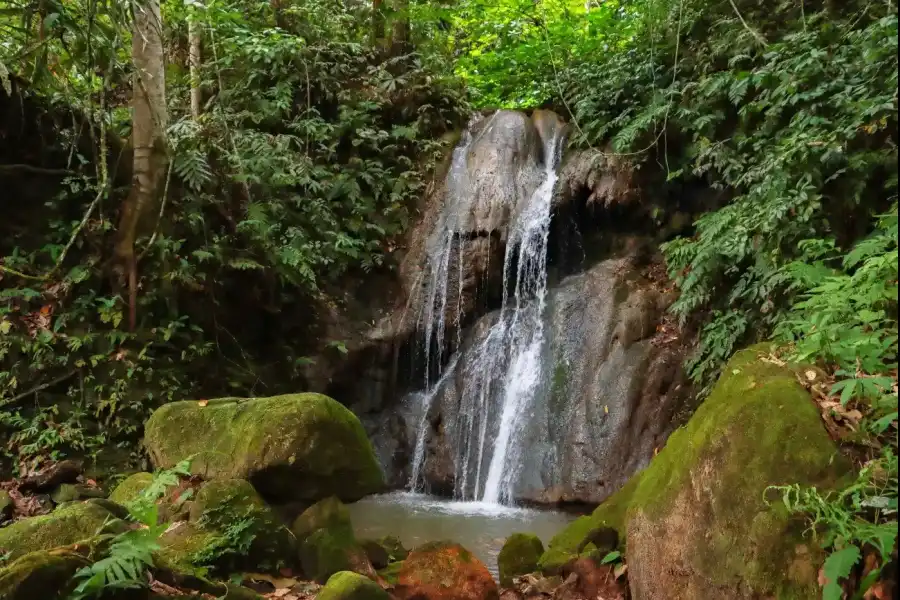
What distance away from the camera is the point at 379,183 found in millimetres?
11297

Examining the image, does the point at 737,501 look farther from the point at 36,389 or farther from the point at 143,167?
the point at 143,167

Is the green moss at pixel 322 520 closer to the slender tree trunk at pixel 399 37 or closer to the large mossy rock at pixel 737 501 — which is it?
the large mossy rock at pixel 737 501

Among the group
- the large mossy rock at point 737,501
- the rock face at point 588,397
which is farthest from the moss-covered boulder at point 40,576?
the rock face at point 588,397

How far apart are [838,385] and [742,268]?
4.36 metres

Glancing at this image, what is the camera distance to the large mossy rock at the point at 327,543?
13.5 ft

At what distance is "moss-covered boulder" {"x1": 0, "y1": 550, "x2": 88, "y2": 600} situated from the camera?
252 cm

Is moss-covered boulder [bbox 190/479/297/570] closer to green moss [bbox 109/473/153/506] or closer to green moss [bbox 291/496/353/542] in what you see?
green moss [bbox 291/496/353/542]

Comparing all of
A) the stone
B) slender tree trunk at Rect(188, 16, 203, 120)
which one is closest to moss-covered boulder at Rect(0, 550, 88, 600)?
the stone

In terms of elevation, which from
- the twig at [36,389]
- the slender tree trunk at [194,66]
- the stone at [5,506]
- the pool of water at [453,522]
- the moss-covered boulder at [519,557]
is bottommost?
the pool of water at [453,522]

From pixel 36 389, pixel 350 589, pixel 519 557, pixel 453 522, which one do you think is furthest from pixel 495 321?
pixel 350 589

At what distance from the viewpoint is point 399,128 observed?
11883 millimetres

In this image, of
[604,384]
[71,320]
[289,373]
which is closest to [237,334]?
[289,373]

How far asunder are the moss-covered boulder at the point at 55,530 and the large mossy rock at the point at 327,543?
1.27 m

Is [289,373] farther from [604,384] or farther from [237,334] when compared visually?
[604,384]
